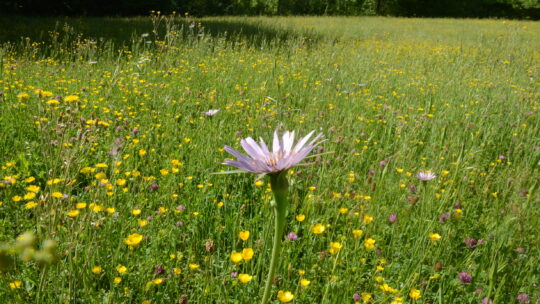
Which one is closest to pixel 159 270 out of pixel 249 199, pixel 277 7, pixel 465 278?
pixel 249 199

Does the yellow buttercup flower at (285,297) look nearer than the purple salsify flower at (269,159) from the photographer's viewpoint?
No

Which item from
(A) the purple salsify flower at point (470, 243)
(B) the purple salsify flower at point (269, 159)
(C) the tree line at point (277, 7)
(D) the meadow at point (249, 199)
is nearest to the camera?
(B) the purple salsify flower at point (269, 159)

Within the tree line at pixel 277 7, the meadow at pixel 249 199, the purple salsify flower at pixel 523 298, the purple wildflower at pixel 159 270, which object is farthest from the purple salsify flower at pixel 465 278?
the tree line at pixel 277 7

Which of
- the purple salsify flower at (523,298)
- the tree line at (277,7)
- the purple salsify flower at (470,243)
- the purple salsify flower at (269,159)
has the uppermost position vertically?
the tree line at (277,7)

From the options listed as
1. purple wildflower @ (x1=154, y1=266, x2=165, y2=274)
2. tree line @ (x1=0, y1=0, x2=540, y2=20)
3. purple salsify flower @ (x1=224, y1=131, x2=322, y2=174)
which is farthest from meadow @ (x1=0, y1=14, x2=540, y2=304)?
tree line @ (x1=0, y1=0, x2=540, y2=20)

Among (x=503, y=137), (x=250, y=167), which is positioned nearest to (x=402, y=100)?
(x=503, y=137)

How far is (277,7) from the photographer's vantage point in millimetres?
25156

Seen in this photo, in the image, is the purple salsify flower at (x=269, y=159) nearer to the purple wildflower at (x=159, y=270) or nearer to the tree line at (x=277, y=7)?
the purple wildflower at (x=159, y=270)

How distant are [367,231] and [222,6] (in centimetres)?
2146

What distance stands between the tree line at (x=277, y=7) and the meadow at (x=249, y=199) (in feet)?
8.16

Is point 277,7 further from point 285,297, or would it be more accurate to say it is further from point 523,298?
point 285,297

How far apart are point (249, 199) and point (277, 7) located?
25186mm

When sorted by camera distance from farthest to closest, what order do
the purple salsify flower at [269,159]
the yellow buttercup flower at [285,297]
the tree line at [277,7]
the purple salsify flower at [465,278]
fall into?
the tree line at [277,7], the purple salsify flower at [465,278], the yellow buttercup flower at [285,297], the purple salsify flower at [269,159]

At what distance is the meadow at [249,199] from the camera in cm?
144
